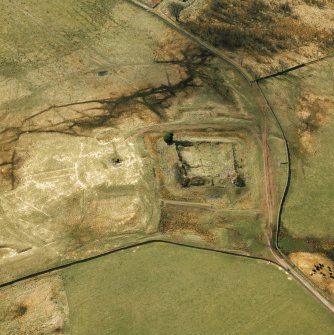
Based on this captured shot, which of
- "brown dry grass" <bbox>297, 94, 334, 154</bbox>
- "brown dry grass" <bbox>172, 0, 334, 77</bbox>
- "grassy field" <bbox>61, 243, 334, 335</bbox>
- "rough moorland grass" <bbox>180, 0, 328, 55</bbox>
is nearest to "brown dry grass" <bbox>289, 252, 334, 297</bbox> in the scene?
"grassy field" <bbox>61, 243, 334, 335</bbox>

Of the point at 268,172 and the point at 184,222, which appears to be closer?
the point at 184,222

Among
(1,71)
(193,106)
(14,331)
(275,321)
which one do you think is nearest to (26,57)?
(1,71)

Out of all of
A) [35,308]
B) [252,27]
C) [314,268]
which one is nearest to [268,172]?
[314,268]

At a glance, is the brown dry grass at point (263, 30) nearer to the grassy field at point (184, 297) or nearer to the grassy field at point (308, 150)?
the grassy field at point (308, 150)

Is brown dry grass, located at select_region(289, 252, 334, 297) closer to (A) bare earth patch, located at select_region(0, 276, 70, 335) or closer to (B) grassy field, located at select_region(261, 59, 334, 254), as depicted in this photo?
(B) grassy field, located at select_region(261, 59, 334, 254)

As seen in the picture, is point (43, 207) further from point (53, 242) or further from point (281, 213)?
point (281, 213)

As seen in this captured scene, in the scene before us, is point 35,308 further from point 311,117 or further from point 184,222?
point 311,117
